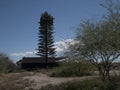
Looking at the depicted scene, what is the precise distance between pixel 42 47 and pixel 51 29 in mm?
5005

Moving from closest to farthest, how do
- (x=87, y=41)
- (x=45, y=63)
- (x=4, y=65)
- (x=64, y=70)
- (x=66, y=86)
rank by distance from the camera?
(x=66, y=86), (x=87, y=41), (x=64, y=70), (x=4, y=65), (x=45, y=63)

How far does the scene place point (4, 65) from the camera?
3009 inches

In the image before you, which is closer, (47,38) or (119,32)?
(119,32)

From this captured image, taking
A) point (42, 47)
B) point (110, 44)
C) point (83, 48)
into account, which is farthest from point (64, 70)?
point (42, 47)

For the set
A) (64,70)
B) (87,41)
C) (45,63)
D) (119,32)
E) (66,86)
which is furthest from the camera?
(45,63)

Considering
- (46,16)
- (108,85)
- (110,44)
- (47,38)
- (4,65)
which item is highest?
(46,16)

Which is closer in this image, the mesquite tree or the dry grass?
the dry grass

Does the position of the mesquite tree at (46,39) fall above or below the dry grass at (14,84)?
above

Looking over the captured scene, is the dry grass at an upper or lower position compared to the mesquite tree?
lower

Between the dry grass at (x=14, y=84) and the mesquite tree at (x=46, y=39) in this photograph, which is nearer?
the dry grass at (x=14, y=84)

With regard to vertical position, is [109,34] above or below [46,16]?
below

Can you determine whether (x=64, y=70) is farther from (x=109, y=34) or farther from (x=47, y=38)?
(x=47, y=38)

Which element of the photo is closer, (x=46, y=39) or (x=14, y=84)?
(x=14, y=84)

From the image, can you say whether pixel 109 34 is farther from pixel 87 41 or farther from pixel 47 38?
pixel 47 38
